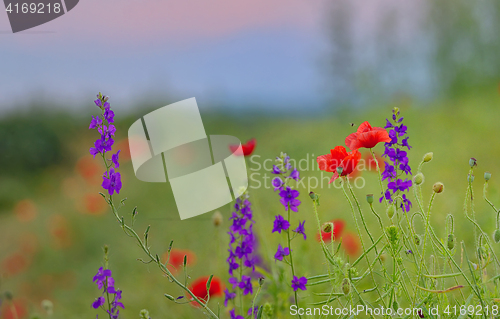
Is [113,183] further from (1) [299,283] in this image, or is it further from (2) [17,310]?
(2) [17,310]

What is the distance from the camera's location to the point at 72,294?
6.38 ft

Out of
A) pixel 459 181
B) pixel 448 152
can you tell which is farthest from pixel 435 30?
pixel 459 181

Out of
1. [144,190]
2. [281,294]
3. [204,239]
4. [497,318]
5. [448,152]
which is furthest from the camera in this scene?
[144,190]

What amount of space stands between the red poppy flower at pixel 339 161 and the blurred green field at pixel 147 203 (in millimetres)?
250

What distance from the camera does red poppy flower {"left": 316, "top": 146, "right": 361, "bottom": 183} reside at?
0.71 metres

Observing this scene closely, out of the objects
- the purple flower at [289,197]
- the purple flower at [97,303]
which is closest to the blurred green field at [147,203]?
the purple flower at [289,197]

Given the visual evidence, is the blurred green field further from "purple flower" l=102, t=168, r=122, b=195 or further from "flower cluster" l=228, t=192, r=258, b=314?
"purple flower" l=102, t=168, r=122, b=195

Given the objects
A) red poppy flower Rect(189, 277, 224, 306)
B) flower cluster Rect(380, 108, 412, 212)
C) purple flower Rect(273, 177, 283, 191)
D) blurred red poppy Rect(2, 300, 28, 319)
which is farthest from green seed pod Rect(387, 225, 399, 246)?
blurred red poppy Rect(2, 300, 28, 319)

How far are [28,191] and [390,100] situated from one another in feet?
12.0

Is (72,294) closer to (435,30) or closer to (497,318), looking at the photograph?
(497,318)

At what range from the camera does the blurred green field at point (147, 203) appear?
65.4 inches

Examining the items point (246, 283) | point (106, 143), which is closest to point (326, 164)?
point (246, 283)

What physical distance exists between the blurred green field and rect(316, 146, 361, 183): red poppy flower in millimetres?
250

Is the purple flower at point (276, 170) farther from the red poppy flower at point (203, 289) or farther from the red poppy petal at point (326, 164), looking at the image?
the red poppy flower at point (203, 289)
